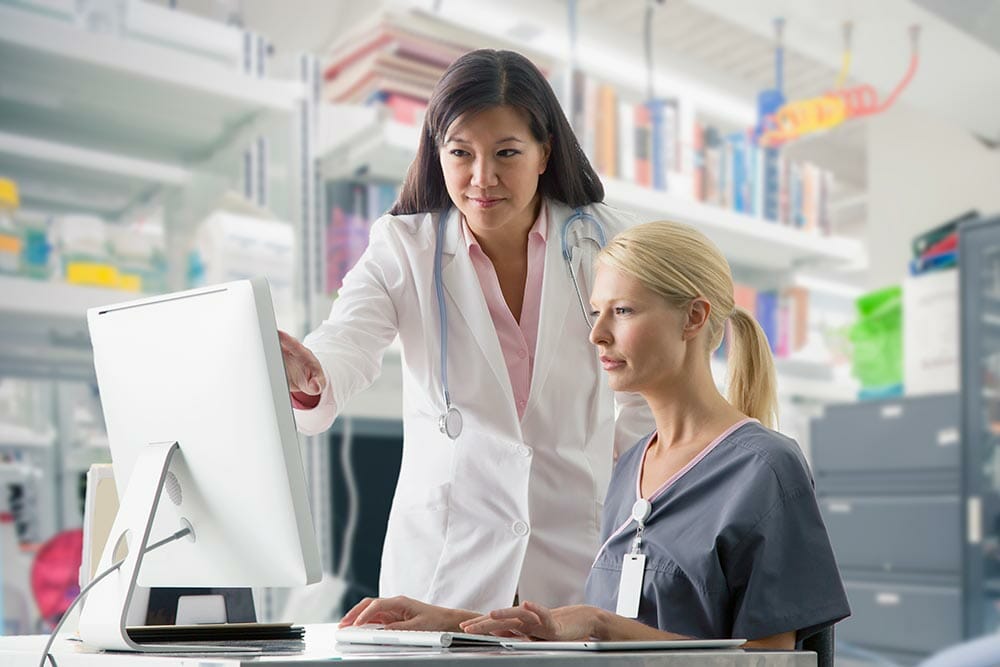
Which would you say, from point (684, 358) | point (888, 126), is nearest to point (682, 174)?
point (888, 126)

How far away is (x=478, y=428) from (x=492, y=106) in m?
0.42

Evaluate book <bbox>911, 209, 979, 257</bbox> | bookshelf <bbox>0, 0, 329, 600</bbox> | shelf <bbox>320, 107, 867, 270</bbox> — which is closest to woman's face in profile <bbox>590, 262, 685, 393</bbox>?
shelf <bbox>320, 107, 867, 270</bbox>

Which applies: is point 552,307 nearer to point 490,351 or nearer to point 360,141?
point 490,351

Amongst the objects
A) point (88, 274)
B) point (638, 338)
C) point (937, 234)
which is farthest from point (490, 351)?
point (937, 234)

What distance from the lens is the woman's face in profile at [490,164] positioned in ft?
4.53

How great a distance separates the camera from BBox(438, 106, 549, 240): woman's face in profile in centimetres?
138

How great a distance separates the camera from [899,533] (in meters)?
3.98

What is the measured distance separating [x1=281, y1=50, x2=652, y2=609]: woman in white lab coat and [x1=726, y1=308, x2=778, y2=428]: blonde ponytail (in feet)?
0.64

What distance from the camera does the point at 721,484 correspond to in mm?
1065

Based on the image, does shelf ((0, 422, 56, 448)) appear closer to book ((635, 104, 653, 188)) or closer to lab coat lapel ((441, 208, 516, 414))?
lab coat lapel ((441, 208, 516, 414))

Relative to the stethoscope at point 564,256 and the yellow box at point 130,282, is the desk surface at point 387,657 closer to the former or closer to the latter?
the stethoscope at point 564,256

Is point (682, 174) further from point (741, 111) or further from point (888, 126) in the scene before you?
point (888, 126)

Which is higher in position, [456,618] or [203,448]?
[203,448]

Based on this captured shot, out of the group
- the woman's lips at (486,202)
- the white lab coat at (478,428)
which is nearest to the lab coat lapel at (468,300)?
the white lab coat at (478,428)
